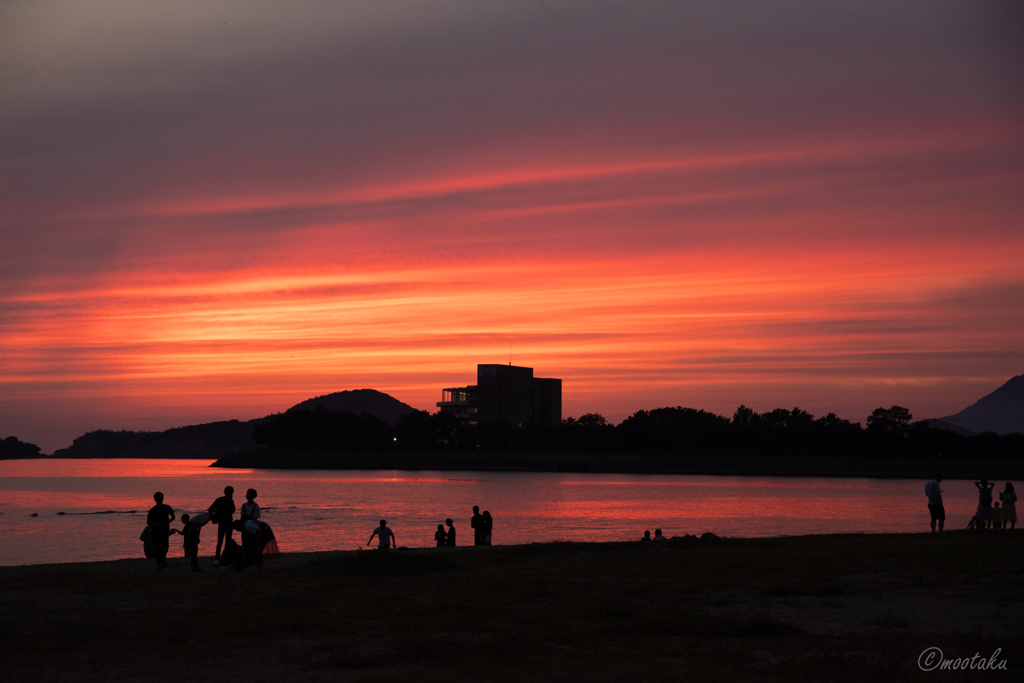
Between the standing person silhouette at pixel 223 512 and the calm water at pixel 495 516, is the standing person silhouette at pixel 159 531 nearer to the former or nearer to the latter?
the standing person silhouette at pixel 223 512

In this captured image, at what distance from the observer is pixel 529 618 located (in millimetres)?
15672

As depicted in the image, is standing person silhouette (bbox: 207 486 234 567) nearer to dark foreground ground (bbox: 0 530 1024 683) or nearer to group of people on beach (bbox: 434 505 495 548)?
dark foreground ground (bbox: 0 530 1024 683)

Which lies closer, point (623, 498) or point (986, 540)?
point (986, 540)

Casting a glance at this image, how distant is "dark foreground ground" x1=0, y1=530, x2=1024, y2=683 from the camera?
11977 mm

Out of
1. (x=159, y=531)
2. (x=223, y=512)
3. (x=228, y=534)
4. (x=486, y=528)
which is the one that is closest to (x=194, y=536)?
(x=228, y=534)

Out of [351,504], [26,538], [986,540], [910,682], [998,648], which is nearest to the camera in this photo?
[910,682]

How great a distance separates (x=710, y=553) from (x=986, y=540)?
356 inches

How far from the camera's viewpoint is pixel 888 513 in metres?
86.2

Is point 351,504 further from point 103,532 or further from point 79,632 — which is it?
point 79,632

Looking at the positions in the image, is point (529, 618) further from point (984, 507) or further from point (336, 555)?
point (984, 507)

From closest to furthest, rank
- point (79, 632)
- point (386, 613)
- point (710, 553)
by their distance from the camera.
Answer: point (79, 632), point (386, 613), point (710, 553)

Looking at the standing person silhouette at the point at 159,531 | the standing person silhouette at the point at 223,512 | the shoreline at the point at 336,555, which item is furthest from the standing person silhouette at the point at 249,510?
the standing person silhouette at the point at 159,531

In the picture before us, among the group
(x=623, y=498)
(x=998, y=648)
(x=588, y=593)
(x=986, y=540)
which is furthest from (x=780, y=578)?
(x=623, y=498)

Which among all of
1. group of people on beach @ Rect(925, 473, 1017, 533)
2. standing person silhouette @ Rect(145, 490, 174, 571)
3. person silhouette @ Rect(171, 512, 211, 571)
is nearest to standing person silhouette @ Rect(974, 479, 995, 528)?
group of people on beach @ Rect(925, 473, 1017, 533)
